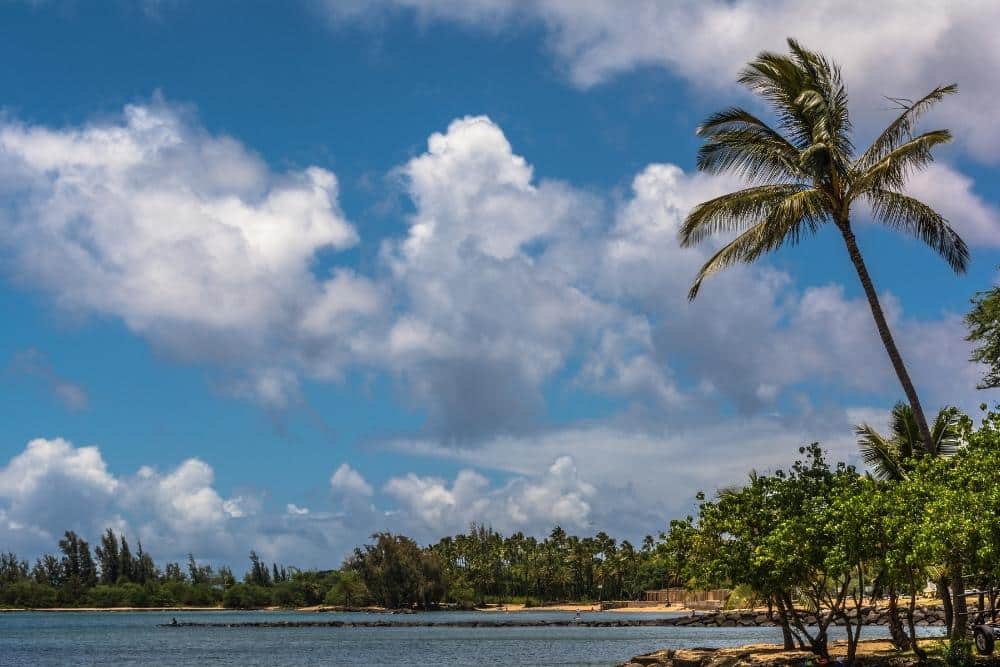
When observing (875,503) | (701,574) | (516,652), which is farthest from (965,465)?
(516,652)

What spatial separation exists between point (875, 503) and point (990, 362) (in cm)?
1064

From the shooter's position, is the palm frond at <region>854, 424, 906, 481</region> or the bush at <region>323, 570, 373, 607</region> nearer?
the palm frond at <region>854, 424, 906, 481</region>

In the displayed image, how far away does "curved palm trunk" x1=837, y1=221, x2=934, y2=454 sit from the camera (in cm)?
2708

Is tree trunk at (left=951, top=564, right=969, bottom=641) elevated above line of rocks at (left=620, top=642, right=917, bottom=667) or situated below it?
above

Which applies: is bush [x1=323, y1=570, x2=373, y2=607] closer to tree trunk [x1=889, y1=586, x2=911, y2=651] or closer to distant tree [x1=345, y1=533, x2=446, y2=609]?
Answer: distant tree [x1=345, y1=533, x2=446, y2=609]

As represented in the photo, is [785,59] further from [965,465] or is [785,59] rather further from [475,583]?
[475,583]

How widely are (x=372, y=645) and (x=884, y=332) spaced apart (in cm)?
6479

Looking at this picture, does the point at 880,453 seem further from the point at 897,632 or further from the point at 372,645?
the point at 372,645

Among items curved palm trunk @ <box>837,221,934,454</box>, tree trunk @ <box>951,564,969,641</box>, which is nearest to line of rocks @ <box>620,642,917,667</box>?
tree trunk @ <box>951,564,969,641</box>

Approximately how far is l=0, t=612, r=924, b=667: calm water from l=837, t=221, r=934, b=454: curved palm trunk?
3528cm

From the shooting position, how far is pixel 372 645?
83.1 metres

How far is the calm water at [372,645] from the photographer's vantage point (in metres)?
65.6

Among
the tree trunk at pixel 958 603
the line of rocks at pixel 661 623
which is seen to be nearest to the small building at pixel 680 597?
the line of rocks at pixel 661 623

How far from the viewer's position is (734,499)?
32156 mm
